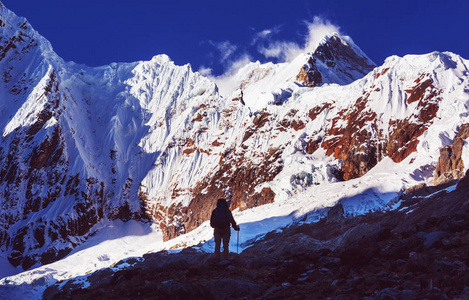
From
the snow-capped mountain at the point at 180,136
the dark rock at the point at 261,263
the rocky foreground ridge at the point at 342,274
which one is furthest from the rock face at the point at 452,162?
the dark rock at the point at 261,263

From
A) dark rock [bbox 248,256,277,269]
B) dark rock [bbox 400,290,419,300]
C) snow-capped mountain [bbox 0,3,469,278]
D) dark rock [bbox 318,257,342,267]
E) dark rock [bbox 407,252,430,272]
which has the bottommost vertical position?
dark rock [bbox 400,290,419,300]

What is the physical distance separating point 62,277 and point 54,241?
2970cm

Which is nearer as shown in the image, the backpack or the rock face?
the backpack

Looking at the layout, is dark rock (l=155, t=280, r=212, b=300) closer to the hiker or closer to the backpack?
the hiker

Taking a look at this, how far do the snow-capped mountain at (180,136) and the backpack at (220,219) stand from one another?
58653 mm

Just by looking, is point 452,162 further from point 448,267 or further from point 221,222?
point 448,267

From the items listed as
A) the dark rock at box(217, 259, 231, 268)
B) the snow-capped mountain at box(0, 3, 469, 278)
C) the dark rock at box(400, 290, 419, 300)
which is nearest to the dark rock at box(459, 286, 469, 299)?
the dark rock at box(400, 290, 419, 300)

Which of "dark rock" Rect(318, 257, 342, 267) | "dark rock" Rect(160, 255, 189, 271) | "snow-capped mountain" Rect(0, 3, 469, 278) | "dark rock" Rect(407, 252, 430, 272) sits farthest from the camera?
"snow-capped mountain" Rect(0, 3, 469, 278)

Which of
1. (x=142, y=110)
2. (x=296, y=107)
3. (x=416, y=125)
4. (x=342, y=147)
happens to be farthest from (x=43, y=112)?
(x=416, y=125)

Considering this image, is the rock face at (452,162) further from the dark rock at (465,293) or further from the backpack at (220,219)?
the dark rock at (465,293)

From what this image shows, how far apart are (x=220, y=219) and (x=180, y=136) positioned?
139830 millimetres

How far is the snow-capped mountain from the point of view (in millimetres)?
105375

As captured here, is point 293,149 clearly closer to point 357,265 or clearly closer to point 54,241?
point 54,241

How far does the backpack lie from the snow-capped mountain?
58.7 meters
